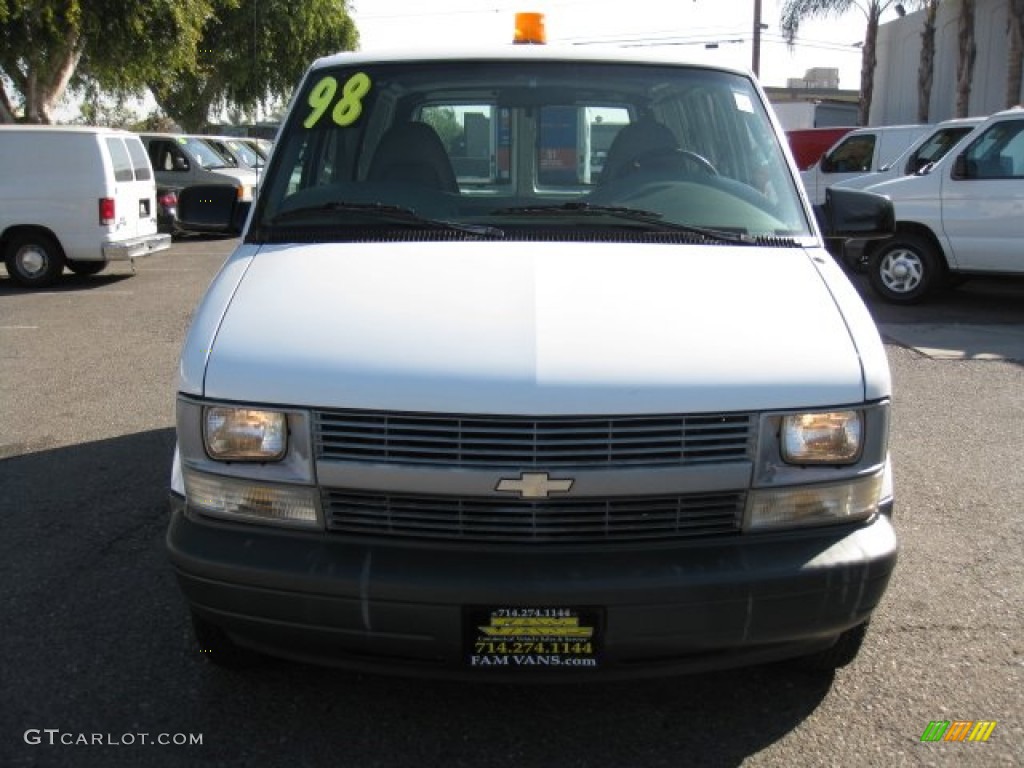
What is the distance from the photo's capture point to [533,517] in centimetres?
267

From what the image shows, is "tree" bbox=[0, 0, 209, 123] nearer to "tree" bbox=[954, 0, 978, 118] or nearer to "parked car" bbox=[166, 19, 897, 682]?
"tree" bbox=[954, 0, 978, 118]

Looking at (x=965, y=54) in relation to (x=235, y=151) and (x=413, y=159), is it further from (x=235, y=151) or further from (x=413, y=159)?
(x=413, y=159)

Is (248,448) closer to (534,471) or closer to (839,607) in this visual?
(534,471)

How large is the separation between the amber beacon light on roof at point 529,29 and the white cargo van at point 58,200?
856 cm

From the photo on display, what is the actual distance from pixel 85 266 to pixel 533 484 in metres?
11.8

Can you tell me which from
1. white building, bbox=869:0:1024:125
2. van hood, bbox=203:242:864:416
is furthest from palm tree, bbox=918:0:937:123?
van hood, bbox=203:242:864:416

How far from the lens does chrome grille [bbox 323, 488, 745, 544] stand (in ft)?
8.77

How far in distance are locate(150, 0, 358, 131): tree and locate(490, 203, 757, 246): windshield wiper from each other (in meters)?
25.4

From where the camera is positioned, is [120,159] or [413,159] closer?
[413,159]

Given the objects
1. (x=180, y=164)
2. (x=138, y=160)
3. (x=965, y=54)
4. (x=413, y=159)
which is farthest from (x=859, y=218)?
(x=965, y=54)

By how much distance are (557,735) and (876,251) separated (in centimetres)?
916

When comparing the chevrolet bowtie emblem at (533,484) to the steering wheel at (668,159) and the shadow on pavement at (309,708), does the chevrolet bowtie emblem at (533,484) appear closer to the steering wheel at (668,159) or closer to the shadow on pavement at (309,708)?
the shadow on pavement at (309,708)

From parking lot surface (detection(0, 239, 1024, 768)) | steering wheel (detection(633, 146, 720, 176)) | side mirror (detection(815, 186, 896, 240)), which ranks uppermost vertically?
steering wheel (detection(633, 146, 720, 176))

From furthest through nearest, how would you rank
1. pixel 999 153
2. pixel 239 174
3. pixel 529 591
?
pixel 239 174 < pixel 999 153 < pixel 529 591
